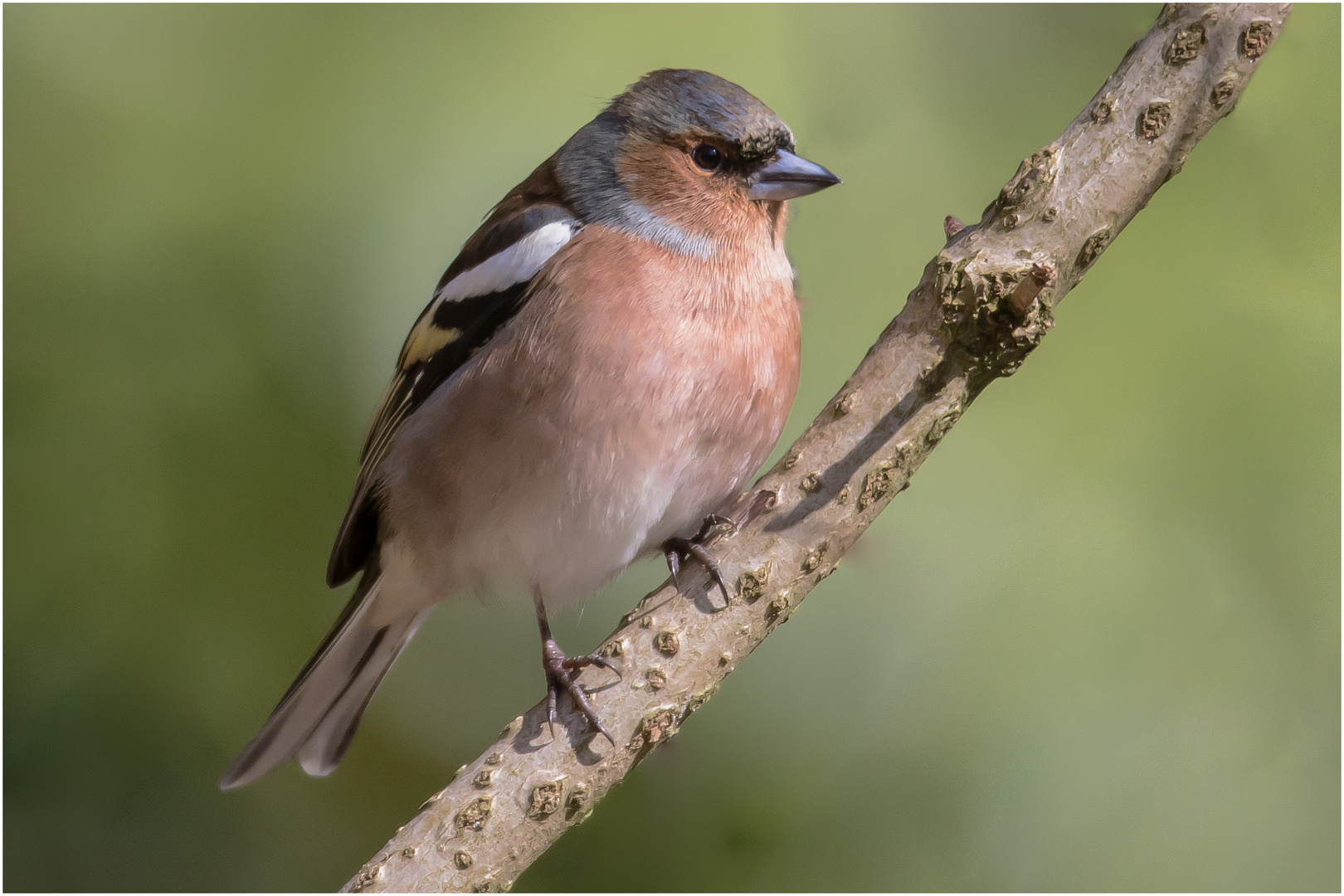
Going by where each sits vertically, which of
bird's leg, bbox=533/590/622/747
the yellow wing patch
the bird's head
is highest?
the bird's head

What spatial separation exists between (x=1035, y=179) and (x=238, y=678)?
95.0 inches

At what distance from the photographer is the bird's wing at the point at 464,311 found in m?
2.66

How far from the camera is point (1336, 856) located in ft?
8.10

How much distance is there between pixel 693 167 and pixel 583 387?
729 mm

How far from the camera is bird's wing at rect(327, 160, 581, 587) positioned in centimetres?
266

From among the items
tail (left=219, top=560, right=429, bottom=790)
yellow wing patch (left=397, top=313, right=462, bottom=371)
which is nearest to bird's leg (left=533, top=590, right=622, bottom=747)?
tail (left=219, top=560, right=429, bottom=790)

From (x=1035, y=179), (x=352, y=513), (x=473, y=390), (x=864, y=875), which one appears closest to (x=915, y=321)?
(x=1035, y=179)

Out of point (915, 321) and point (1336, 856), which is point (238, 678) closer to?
point (915, 321)

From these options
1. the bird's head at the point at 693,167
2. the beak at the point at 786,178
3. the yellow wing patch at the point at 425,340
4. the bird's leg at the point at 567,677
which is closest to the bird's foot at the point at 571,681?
the bird's leg at the point at 567,677

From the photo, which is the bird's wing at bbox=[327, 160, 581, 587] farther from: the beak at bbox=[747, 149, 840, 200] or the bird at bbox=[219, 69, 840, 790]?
the beak at bbox=[747, 149, 840, 200]

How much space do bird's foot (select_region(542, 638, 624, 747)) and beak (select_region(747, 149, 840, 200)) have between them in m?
1.29

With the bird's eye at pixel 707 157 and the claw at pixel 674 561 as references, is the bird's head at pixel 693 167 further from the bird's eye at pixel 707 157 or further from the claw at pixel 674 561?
the claw at pixel 674 561

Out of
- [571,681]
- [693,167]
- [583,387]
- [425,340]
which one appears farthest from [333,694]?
[693,167]

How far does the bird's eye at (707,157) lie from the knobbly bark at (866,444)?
882 mm
